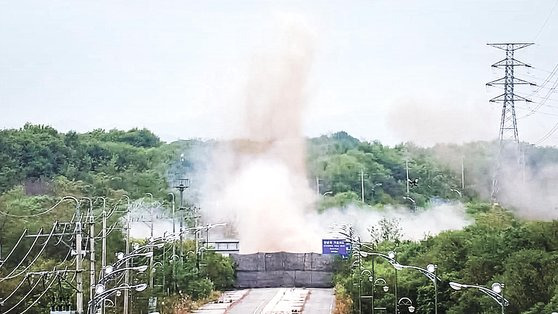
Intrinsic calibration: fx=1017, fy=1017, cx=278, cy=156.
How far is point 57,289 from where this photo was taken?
118 feet

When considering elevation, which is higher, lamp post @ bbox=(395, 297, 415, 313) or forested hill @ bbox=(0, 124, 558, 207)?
forested hill @ bbox=(0, 124, 558, 207)

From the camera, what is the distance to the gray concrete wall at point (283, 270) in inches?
2613

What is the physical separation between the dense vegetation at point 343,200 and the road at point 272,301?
4.84ft

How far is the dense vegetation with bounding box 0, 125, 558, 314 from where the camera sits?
113 feet

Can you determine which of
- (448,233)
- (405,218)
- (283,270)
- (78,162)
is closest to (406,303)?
(448,233)

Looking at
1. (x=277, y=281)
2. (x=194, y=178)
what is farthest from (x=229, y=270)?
(x=194, y=178)

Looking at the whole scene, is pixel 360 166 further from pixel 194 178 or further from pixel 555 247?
pixel 555 247

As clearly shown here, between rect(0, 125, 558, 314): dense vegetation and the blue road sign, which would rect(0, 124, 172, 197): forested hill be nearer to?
rect(0, 125, 558, 314): dense vegetation

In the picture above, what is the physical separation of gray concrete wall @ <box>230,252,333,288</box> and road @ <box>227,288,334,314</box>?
164cm

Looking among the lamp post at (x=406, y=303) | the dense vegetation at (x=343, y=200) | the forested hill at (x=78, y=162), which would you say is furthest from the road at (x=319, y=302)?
the forested hill at (x=78, y=162)

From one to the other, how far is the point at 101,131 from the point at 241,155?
26.3 m

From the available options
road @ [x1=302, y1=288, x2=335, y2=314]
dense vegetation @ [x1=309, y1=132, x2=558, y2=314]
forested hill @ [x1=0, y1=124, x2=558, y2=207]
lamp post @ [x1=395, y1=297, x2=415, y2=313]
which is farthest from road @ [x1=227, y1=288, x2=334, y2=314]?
forested hill @ [x1=0, y1=124, x2=558, y2=207]

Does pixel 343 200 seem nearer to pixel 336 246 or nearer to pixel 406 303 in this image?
pixel 336 246

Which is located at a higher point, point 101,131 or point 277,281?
point 101,131
